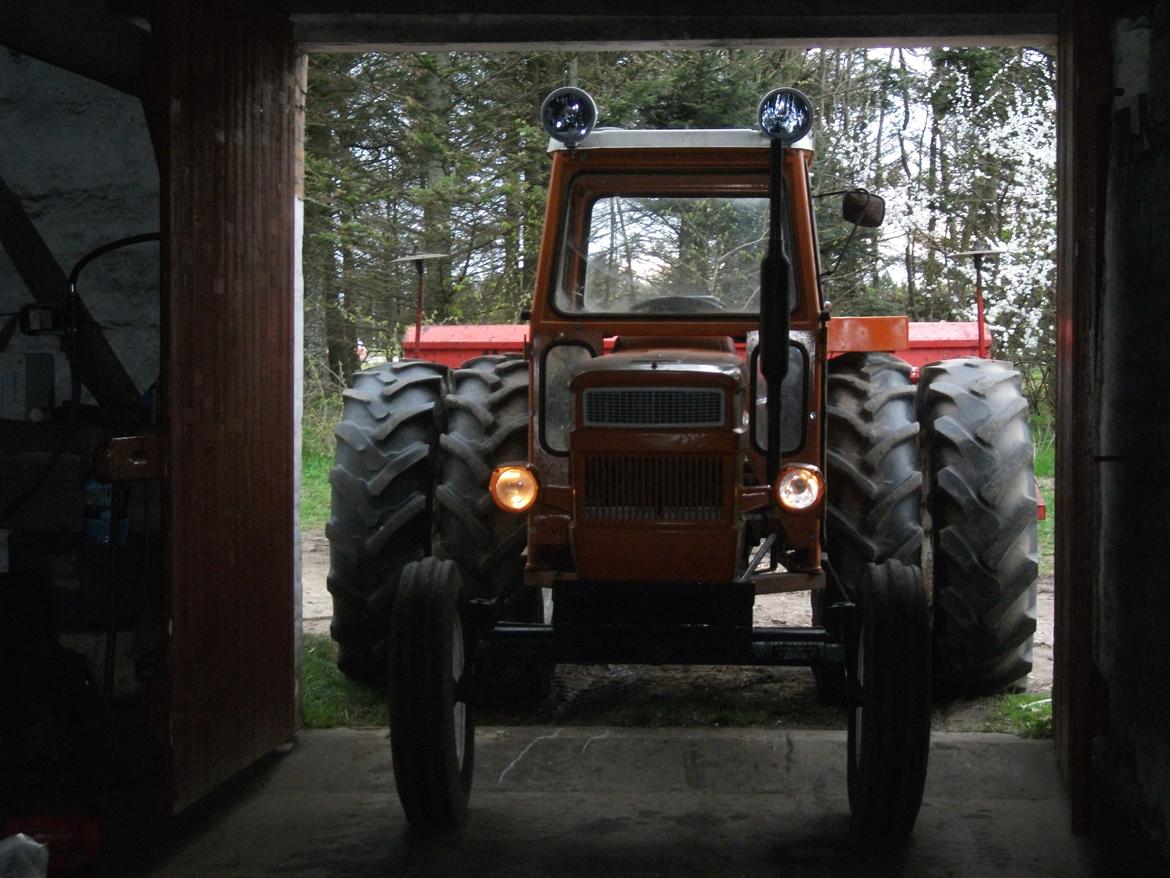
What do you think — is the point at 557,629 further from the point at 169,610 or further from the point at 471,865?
the point at 169,610

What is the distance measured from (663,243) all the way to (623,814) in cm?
205

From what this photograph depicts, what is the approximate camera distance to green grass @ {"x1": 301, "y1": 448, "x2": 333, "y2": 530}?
12.1m

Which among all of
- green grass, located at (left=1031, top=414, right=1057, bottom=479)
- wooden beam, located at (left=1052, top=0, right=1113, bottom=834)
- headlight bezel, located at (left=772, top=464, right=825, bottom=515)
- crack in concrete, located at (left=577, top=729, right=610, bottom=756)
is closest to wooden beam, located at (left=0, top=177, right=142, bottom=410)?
crack in concrete, located at (left=577, top=729, right=610, bottom=756)

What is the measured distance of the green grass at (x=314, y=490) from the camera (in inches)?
477

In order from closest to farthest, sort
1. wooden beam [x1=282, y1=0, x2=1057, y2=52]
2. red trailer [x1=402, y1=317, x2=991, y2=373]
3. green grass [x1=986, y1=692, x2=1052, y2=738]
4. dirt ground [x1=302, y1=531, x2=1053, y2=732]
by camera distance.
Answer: wooden beam [x1=282, y1=0, x2=1057, y2=52], green grass [x1=986, y1=692, x2=1052, y2=738], dirt ground [x1=302, y1=531, x2=1053, y2=732], red trailer [x1=402, y1=317, x2=991, y2=373]

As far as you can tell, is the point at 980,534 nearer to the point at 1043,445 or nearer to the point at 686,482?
the point at 686,482

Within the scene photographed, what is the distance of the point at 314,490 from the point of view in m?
13.4

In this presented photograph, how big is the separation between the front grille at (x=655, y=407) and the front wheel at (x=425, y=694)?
0.72 meters

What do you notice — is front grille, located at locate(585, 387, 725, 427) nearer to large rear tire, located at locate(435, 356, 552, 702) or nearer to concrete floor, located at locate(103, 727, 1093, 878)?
large rear tire, located at locate(435, 356, 552, 702)

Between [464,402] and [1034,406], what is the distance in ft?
38.0

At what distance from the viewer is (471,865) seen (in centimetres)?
426

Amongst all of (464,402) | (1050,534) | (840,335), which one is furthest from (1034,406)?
(464,402)

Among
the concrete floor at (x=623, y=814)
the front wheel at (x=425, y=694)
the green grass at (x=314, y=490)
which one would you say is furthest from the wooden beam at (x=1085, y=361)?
the green grass at (x=314, y=490)

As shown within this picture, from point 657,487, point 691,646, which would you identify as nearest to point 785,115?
point 657,487
